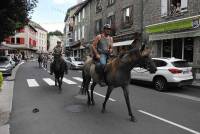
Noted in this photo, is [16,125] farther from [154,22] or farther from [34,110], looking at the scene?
[154,22]

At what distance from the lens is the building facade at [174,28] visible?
17.9m

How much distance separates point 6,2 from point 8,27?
105 inches

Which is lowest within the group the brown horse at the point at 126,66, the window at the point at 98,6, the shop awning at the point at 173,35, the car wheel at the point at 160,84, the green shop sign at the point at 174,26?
the car wheel at the point at 160,84

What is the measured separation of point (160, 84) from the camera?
13.4 m

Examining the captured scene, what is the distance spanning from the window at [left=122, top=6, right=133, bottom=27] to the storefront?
14.2ft

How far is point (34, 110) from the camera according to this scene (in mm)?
8258

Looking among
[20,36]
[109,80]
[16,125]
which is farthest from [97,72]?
[20,36]

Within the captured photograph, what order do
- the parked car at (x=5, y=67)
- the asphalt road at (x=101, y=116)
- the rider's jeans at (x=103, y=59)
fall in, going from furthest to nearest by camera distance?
the parked car at (x=5, y=67)
the rider's jeans at (x=103, y=59)
the asphalt road at (x=101, y=116)

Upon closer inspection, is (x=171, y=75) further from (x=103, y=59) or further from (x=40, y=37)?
(x=40, y=37)

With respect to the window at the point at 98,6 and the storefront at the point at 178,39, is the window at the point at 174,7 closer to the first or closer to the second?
the storefront at the point at 178,39

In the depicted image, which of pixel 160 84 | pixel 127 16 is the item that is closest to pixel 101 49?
pixel 160 84

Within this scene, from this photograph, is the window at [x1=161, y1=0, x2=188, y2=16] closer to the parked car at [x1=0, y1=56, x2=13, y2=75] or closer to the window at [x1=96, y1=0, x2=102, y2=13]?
the parked car at [x1=0, y1=56, x2=13, y2=75]

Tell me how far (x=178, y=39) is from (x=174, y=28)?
2.98 ft

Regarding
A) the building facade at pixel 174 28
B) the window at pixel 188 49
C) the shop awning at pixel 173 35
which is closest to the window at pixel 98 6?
the building facade at pixel 174 28
